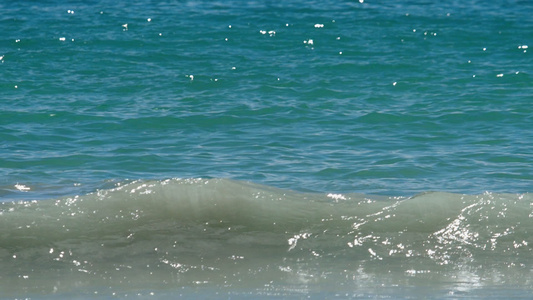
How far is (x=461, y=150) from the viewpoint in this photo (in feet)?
29.1

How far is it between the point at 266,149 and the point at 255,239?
3.16 meters

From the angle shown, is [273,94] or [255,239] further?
[273,94]

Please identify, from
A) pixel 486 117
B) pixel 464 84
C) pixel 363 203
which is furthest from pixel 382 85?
pixel 363 203

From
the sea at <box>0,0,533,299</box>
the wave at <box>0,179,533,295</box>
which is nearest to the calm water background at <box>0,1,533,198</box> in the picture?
the sea at <box>0,0,533,299</box>

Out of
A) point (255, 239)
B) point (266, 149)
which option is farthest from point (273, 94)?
point (255, 239)

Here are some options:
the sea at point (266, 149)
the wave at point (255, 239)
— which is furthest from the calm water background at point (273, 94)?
the wave at point (255, 239)

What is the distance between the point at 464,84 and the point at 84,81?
538cm

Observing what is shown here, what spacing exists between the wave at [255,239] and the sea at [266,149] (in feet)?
0.06

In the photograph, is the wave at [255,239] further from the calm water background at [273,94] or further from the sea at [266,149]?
the calm water background at [273,94]

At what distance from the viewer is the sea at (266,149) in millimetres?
5297

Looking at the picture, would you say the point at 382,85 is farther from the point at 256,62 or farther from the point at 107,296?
the point at 107,296

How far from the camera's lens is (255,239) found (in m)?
5.88

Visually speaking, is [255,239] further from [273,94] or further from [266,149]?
[273,94]

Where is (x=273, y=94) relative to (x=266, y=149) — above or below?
above
